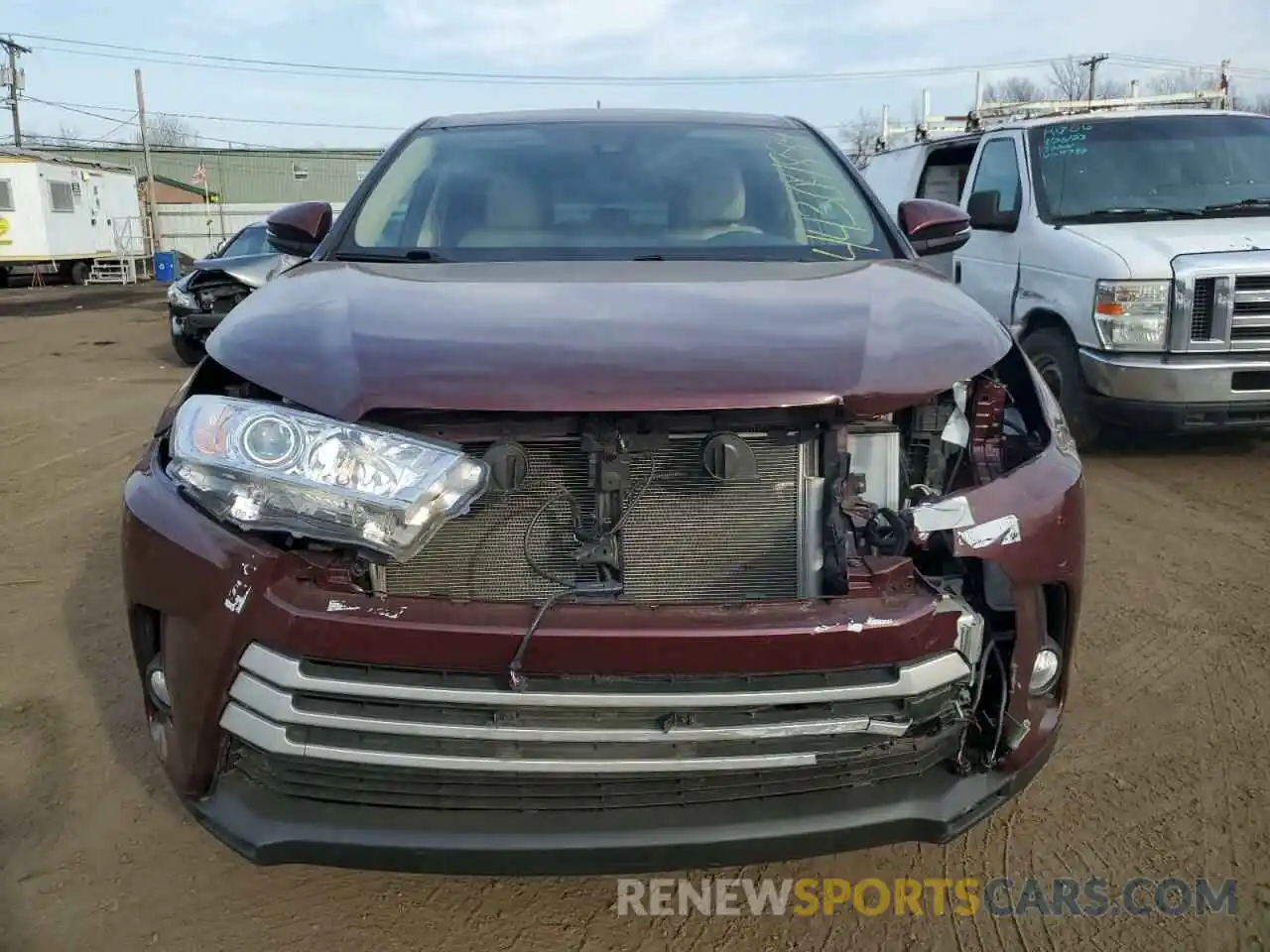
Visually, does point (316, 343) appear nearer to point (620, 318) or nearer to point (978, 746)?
point (620, 318)

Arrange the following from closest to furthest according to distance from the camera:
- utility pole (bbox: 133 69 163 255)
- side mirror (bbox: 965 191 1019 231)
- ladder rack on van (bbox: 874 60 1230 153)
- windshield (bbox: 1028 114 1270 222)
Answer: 1. windshield (bbox: 1028 114 1270 222)
2. side mirror (bbox: 965 191 1019 231)
3. ladder rack on van (bbox: 874 60 1230 153)
4. utility pole (bbox: 133 69 163 255)

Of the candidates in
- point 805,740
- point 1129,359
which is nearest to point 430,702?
point 805,740

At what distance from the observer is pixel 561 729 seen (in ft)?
6.02

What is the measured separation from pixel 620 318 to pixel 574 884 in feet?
4.31

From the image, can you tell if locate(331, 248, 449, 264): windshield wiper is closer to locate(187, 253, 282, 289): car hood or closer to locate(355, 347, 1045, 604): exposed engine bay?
locate(355, 347, 1045, 604): exposed engine bay

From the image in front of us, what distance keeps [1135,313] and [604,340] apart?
171 inches

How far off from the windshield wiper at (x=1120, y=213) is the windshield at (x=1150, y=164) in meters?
0.01

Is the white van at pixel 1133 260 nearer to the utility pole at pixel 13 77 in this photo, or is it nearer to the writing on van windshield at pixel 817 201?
the writing on van windshield at pixel 817 201

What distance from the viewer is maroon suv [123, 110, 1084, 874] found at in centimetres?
183

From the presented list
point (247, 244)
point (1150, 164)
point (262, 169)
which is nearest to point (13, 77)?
point (262, 169)

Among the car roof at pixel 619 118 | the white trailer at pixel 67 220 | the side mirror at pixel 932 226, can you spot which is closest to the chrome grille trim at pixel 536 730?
the side mirror at pixel 932 226

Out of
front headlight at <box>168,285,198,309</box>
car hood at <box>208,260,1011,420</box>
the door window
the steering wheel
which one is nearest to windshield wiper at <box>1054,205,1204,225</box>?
the steering wheel

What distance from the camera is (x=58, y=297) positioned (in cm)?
2456

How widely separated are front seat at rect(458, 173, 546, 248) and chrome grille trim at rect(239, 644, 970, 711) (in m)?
1.62
